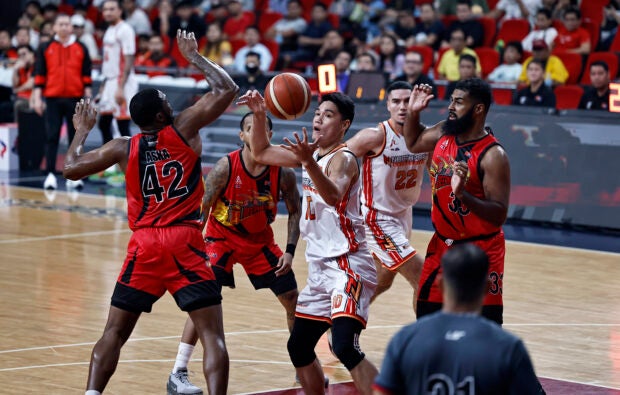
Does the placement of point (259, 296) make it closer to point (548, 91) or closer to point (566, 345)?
point (566, 345)

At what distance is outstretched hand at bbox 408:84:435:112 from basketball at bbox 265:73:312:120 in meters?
0.66

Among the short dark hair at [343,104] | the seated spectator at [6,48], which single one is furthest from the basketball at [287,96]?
the seated spectator at [6,48]

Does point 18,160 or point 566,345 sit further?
point 18,160

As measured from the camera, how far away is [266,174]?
7.46 metres

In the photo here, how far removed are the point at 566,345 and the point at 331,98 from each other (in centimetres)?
303

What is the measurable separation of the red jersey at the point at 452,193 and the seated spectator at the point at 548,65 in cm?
929

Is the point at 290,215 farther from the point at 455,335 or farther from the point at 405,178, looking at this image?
the point at 455,335

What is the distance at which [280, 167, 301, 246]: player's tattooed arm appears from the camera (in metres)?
7.30

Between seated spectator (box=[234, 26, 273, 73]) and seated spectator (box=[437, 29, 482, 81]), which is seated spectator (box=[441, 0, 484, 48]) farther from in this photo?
seated spectator (box=[234, 26, 273, 73])

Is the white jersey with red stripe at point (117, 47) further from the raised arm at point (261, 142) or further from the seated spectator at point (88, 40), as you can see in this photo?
the raised arm at point (261, 142)

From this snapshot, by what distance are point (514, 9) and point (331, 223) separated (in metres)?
12.8

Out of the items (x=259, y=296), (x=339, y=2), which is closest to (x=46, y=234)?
(x=259, y=296)

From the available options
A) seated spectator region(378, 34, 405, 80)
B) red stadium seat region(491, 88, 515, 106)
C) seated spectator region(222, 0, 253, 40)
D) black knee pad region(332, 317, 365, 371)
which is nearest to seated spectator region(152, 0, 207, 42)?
seated spectator region(222, 0, 253, 40)

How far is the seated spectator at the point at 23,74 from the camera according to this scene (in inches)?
762
